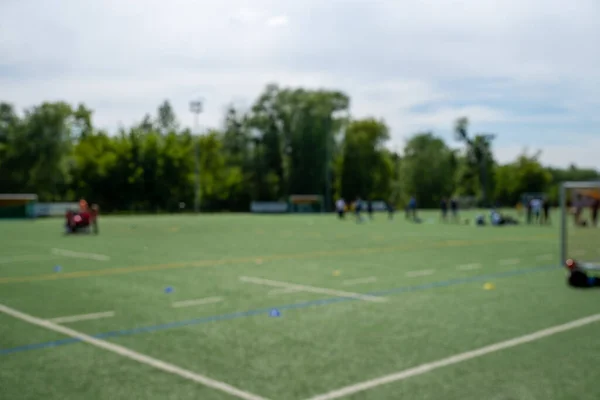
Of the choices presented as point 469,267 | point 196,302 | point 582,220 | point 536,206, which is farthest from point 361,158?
point 196,302

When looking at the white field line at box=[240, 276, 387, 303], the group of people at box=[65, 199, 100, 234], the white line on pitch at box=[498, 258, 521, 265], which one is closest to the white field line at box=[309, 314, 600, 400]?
the white field line at box=[240, 276, 387, 303]

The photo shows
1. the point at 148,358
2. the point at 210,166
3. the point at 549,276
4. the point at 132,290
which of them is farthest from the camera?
the point at 210,166

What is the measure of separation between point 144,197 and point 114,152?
6739 millimetres

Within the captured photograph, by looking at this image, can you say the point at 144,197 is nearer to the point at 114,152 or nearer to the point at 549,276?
the point at 114,152

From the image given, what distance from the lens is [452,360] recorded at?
20.9ft

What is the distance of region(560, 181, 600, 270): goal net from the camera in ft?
42.5

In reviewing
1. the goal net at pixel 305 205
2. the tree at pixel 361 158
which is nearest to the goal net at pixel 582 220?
the goal net at pixel 305 205

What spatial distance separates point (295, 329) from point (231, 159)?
266 feet

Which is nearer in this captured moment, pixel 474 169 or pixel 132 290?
pixel 132 290

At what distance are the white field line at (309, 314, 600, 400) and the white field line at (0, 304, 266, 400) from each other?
0.72 meters

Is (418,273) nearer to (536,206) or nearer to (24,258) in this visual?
(24,258)

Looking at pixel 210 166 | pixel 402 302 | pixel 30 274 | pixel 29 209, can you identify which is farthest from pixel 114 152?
pixel 402 302

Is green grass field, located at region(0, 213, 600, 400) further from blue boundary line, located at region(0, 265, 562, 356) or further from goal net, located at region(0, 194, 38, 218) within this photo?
goal net, located at region(0, 194, 38, 218)

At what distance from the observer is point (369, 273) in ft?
43.1
